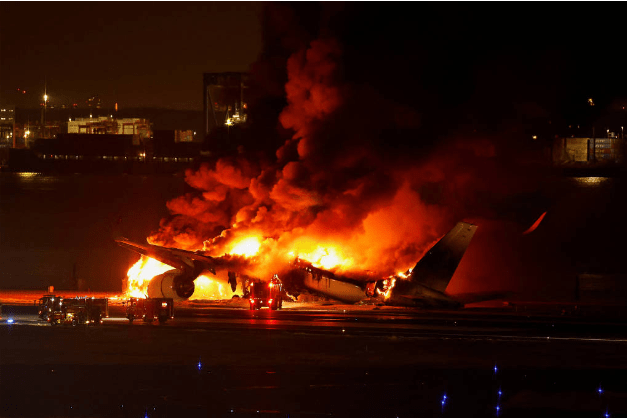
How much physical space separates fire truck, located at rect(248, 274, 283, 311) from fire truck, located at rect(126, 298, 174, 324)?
6.83 meters

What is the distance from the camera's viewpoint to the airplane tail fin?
45.5m

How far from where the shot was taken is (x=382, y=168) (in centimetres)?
5097

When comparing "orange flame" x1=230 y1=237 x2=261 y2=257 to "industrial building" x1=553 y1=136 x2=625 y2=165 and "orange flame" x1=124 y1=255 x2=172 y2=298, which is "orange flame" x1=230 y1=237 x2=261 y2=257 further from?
"industrial building" x1=553 y1=136 x2=625 y2=165

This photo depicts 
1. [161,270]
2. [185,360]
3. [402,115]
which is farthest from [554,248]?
[185,360]

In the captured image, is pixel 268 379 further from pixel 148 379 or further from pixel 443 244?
pixel 443 244

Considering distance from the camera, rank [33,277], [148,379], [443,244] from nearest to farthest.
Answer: [148,379]
[443,244]
[33,277]

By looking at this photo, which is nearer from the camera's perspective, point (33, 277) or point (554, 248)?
point (33, 277)

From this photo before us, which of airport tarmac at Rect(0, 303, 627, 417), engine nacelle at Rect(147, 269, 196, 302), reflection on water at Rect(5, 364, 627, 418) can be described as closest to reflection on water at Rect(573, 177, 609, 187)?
airport tarmac at Rect(0, 303, 627, 417)

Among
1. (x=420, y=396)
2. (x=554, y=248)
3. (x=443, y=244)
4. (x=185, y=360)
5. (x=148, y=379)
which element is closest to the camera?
(x=420, y=396)

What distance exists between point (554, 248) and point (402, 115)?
4714cm

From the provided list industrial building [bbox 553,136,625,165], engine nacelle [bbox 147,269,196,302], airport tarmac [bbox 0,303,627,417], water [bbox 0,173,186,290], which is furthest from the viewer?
industrial building [bbox 553,136,625,165]

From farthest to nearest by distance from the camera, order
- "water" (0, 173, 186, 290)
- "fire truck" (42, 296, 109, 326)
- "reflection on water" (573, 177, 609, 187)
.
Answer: "reflection on water" (573, 177, 609, 187)
"water" (0, 173, 186, 290)
"fire truck" (42, 296, 109, 326)

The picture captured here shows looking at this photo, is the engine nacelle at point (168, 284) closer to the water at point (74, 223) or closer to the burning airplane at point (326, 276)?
the burning airplane at point (326, 276)

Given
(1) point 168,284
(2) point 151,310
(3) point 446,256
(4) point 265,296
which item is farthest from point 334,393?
(1) point 168,284
